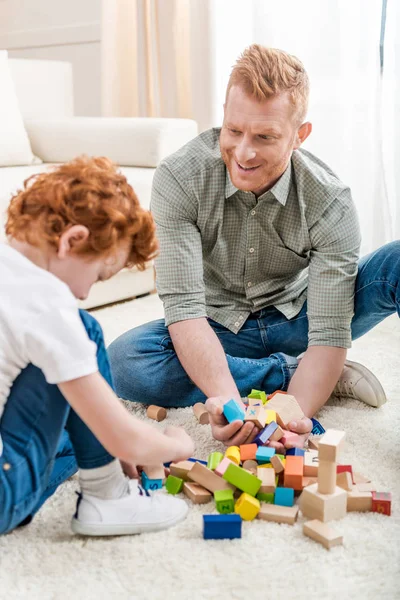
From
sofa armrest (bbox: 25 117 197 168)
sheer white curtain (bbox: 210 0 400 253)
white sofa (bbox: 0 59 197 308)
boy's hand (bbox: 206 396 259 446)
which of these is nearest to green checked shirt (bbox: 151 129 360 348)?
boy's hand (bbox: 206 396 259 446)

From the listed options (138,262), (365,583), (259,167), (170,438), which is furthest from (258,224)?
(365,583)

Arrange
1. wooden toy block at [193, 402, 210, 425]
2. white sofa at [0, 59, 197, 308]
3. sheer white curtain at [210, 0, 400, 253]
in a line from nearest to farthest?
wooden toy block at [193, 402, 210, 425] → white sofa at [0, 59, 197, 308] → sheer white curtain at [210, 0, 400, 253]

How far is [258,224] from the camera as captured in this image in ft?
5.19

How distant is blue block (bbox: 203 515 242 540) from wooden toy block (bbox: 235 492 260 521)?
0.06 meters

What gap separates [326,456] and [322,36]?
81.9 inches

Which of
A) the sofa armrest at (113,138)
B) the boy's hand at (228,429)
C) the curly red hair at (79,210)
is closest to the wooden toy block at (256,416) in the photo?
the boy's hand at (228,429)

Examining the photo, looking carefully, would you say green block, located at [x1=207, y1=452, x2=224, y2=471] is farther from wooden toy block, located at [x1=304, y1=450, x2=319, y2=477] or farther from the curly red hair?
the curly red hair

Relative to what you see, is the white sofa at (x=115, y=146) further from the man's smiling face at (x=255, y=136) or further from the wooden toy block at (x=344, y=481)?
the wooden toy block at (x=344, y=481)

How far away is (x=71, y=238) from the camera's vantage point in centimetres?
95

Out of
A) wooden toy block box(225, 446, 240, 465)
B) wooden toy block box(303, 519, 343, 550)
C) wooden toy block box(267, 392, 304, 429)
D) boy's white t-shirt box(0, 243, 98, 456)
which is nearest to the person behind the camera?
boy's white t-shirt box(0, 243, 98, 456)

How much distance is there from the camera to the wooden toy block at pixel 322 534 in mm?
1027

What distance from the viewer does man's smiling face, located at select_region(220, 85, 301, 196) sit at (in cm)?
142

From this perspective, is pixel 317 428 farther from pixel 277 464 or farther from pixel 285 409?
pixel 277 464

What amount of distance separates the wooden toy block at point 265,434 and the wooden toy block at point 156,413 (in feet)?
1.08
